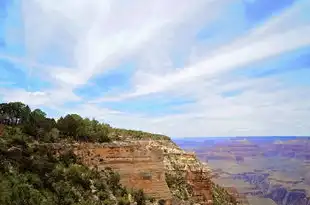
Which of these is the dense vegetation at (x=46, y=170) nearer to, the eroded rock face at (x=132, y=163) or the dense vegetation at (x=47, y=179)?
the dense vegetation at (x=47, y=179)

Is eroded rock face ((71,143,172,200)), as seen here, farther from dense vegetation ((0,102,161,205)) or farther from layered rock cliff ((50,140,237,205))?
dense vegetation ((0,102,161,205))

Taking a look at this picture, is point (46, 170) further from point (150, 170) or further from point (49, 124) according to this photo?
point (150, 170)

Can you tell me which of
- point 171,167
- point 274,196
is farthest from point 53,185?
point 274,196

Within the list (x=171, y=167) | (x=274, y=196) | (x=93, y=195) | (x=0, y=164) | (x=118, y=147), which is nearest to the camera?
(x=0, y=164)

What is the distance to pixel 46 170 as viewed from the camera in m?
24.1

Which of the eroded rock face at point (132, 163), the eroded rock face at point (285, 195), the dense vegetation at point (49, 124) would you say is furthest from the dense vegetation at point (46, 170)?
the eroded rock face at point (285, 195)

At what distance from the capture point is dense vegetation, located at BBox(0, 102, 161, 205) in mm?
21844

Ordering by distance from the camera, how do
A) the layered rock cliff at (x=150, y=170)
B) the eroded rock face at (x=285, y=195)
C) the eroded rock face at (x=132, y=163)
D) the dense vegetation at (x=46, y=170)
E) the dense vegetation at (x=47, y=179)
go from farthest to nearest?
the eroded rock face at (x=285, y=195)
the layered rock cliff at (x=150, y=170)
the eroded rock face at (x=132, y=163)
the dense vegetation at (x=46, y=170)
the dense vegetation at (x=47, y=179)

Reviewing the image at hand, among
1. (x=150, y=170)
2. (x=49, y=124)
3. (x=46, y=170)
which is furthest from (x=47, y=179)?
(x=150, y=170)

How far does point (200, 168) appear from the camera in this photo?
3506cm

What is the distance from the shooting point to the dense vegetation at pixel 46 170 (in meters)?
21.8

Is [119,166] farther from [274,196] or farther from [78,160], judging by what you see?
[274,196]

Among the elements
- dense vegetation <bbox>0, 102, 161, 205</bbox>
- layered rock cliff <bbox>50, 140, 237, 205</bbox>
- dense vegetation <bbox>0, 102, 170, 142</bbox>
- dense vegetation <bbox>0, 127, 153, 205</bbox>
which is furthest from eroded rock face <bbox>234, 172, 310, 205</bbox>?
dense vegetation <bbox>0, 127, 153, 205</bbox>

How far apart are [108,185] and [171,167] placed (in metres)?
8.62
